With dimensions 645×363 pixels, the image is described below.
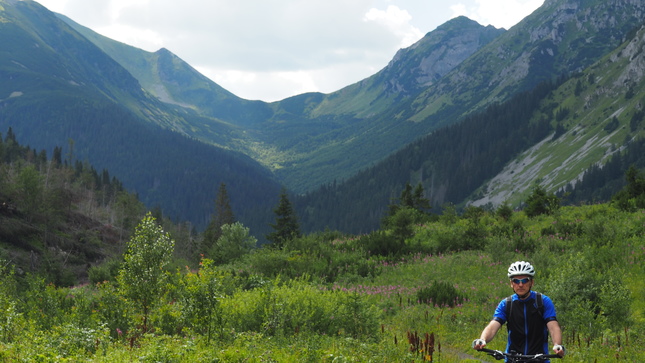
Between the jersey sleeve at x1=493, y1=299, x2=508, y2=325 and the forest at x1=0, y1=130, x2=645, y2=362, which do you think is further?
the forest at x1=0, y1=130, x2=645, y2=362

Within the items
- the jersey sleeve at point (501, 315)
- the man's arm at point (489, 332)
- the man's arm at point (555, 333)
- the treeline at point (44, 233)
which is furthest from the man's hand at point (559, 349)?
the treeline at point (44, 233)

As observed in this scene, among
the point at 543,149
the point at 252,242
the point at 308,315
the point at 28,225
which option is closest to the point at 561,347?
the point at 308,315

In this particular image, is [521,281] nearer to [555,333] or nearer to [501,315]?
[501,315]

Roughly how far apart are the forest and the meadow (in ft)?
0.21

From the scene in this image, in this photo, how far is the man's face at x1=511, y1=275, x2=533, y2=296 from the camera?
20.0 feet

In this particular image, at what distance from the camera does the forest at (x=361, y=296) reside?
1079 centimetres

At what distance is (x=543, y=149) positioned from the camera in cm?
19175

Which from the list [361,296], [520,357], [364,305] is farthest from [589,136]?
[520,357]

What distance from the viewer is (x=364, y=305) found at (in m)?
14.1

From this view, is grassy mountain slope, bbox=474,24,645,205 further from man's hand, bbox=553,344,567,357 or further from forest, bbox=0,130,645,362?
man's hand, bbox=553,344,567,357

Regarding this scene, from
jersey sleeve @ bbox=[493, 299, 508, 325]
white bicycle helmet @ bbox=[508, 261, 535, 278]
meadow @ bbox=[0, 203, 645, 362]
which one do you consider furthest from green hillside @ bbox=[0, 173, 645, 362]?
white bicycle helmet @ bbox=[508, 261, 535, 278]

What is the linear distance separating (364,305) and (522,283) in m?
8.56

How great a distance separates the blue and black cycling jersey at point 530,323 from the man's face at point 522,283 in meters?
0.12

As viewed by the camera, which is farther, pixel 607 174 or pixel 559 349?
pixel 607 174
